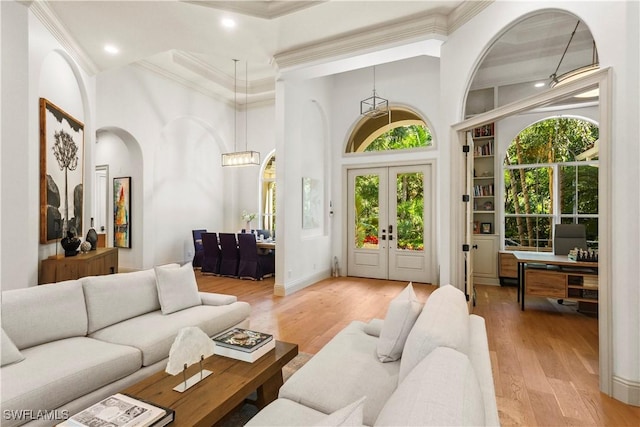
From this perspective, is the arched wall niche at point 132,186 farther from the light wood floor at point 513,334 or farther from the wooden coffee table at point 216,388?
the wooden coffee table at point 216,388

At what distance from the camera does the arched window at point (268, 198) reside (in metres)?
8.38

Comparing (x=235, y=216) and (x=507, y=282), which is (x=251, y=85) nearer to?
(x=235, y=216)

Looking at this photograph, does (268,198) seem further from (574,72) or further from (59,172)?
(574,72)

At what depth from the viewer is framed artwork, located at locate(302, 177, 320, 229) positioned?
19.9 ft

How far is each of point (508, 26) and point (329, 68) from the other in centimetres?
243

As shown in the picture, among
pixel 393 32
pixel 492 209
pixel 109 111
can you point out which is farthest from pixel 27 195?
pixel 492 209

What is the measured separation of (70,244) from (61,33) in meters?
2.37

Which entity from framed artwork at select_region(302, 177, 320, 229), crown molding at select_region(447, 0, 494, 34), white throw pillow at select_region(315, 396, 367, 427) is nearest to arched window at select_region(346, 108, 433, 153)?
framed artwork at select_region(302, 177, 320, 229)

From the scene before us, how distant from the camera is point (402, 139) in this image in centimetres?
671

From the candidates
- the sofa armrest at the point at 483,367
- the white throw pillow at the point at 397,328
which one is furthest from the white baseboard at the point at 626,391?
the white throw pillow at the point at 397,328

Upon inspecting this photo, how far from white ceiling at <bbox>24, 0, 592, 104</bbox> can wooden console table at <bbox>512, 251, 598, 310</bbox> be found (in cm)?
250

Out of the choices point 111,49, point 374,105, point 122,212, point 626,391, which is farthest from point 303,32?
point 122,212

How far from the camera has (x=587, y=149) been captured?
6070 millimetres

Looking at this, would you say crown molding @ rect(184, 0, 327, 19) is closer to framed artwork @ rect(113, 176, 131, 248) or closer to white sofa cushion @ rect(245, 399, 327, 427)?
white sofa cushion @ rect(245, 399, 327, 427)
